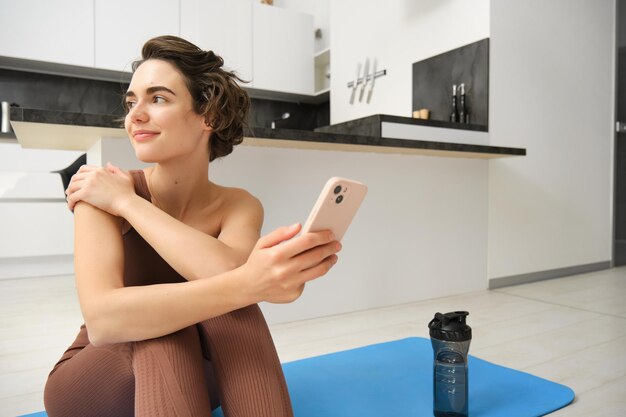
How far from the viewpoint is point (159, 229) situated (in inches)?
33.7

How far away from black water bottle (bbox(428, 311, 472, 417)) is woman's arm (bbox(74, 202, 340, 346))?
0.41 meters

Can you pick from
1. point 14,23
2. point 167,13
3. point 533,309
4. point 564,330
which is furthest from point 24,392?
point 167,13

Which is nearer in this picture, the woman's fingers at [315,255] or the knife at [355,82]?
the woman's fingers at [315,255]

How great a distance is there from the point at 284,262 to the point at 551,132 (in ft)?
9.98

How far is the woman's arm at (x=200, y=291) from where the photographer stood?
74 centimetres

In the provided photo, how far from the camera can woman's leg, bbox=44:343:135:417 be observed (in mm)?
866

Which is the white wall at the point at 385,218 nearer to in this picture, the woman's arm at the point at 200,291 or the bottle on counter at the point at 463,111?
the bottle on counter at the point at 463,111

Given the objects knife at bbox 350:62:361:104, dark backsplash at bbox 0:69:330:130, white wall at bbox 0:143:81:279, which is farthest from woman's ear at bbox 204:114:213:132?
knife at bbox 350:62:361:104

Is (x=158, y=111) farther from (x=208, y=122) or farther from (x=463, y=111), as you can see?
(x=463, y=111)

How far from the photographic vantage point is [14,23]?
3.43 metres

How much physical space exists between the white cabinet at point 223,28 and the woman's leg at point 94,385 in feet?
11.1

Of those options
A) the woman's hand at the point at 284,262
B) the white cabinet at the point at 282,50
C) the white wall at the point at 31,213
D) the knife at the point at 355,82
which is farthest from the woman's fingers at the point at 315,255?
the white cabinet at the point at 282,50

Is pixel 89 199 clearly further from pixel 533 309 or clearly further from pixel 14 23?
pixel 14 23

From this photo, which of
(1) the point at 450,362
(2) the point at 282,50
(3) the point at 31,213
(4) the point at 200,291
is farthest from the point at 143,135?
(2) the point at 282,50
